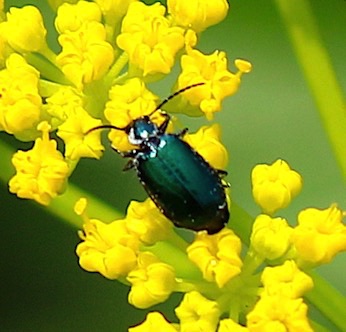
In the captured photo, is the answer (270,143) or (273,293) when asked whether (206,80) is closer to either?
(273,293)

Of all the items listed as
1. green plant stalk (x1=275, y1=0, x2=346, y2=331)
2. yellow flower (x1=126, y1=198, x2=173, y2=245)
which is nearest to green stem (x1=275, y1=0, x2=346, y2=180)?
green plant stalk (x1=275, y1=0, x2=346, y2=331)

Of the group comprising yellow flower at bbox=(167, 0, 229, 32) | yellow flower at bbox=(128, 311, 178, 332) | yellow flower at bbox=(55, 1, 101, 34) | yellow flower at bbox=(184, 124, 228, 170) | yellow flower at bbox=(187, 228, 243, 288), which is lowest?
yellow flower at bbox=(128, 311, 178, 332)

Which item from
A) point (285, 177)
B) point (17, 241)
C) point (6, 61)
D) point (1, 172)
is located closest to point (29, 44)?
point (6, 61)

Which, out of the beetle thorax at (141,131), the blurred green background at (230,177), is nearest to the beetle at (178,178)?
the beetle thorax at (141,131)

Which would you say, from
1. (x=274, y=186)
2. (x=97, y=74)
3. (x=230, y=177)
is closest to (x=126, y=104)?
(x=97, y=74)

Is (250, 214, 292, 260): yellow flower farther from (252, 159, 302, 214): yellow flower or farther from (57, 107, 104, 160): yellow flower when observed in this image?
(57, 107, 104, 160): yellow flower

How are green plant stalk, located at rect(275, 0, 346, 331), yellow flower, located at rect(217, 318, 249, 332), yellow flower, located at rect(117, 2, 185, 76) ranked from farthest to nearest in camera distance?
green plant stalk, located at rect(275, 0, 346, 331) → yellow flower, located at rect(117, 2, 185, 76) → yellow flower, located at rect(217, 318, 249, 332)

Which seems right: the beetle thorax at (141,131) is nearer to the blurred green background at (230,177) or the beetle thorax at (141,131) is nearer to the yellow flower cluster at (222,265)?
the yellow flower cluster at (222,265)

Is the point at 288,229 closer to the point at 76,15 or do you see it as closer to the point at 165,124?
the point at 165,124
